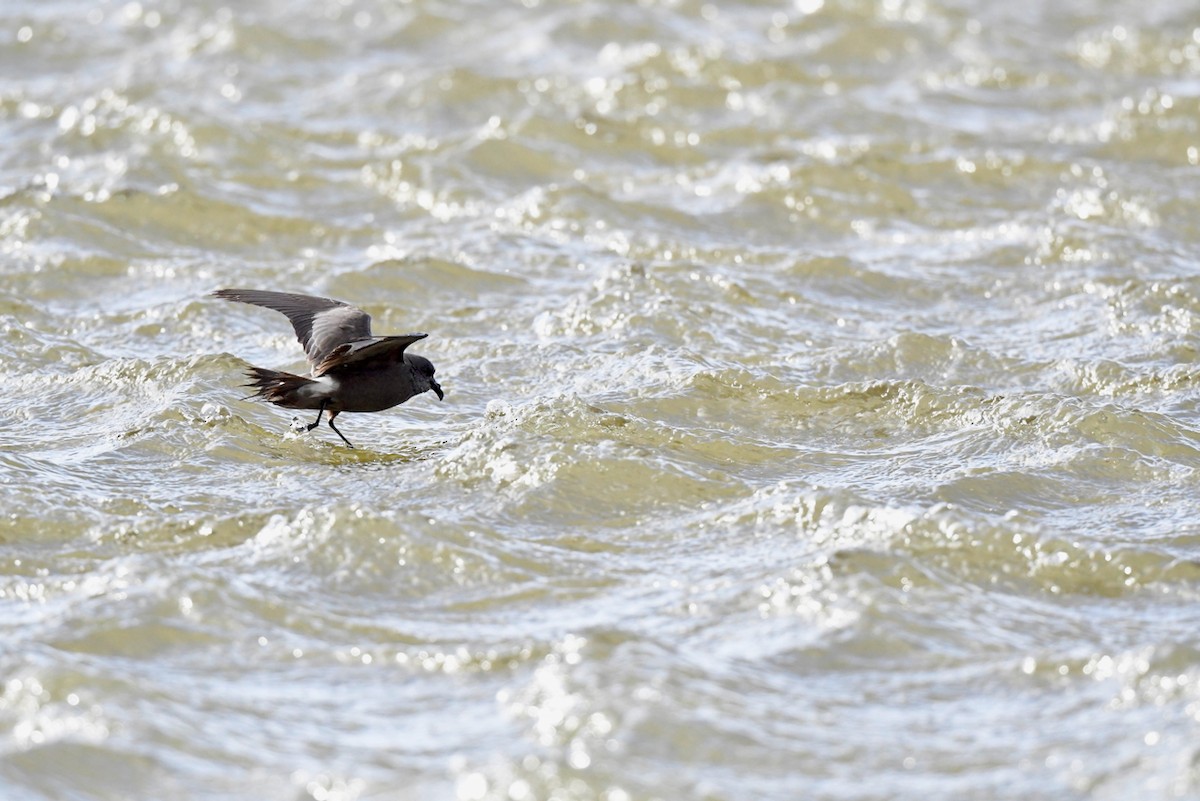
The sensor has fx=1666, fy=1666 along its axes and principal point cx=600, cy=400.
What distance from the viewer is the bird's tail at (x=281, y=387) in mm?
7246

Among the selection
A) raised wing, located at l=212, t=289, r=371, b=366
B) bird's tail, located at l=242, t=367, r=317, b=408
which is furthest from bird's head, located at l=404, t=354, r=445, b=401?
bird's tail, located at l=242, t=367, r=317, b=408

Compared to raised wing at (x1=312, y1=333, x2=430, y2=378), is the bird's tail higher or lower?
lower

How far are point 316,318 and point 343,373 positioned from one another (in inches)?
18.7

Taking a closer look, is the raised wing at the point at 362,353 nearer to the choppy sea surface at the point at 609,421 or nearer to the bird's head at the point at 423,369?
the bird's head at the point at 423,369

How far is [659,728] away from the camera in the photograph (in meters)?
4.67

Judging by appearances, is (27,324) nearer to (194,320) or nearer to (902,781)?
(194,320)

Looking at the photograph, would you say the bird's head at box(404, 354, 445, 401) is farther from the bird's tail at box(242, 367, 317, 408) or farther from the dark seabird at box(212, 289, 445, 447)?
the bird's tail at box(242, 367, 317, 408)

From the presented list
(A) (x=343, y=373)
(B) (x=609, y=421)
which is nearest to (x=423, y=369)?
(A) (x=343, y=373)

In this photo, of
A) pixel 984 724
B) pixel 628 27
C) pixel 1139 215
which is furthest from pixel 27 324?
pixel 628 27

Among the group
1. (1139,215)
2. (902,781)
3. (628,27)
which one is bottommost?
(902,781)

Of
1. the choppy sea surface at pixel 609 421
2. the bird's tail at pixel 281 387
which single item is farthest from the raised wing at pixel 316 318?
the choppy sea surface at pixel 609 421

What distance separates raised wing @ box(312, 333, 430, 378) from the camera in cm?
703

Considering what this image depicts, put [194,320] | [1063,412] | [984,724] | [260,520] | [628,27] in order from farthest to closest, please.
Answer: [628,27], [194,320], [1063,412], [260,520], [984,724]

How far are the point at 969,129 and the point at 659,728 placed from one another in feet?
30.5
